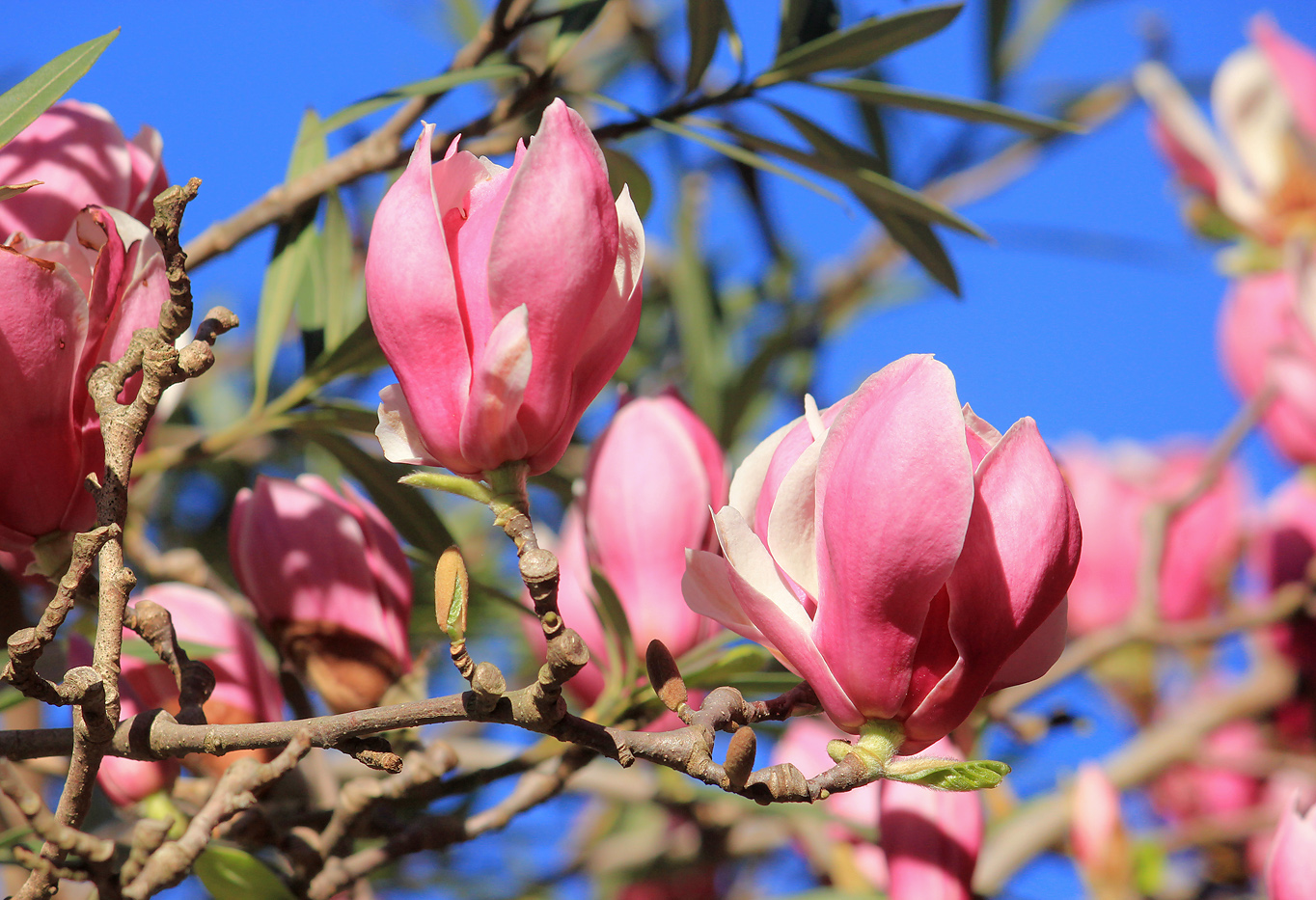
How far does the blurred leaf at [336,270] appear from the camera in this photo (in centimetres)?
78

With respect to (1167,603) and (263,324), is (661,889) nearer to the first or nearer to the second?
(1167,603)

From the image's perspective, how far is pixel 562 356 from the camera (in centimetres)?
46

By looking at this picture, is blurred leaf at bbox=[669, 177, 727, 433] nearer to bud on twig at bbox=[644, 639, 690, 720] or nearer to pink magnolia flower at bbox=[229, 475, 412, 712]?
pink magnolia flower at bbox=[229, 475, 412, 712]

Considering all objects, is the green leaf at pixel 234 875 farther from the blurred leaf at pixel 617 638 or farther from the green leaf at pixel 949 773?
the green leaf at pixel 949 773

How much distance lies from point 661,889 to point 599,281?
1.37 metres

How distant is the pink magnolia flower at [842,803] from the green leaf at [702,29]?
1.67ft

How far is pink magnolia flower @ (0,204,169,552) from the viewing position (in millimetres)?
477

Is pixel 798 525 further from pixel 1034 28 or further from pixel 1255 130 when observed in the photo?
pixel 1255 130

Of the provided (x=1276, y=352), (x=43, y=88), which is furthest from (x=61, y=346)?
(x=1276, y=352)

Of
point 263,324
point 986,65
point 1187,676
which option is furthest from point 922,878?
point 1187,676

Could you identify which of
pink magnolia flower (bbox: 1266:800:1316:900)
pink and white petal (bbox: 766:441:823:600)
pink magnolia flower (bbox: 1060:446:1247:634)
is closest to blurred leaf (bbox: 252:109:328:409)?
pink and white petal (bbox: 766:441:823:600)

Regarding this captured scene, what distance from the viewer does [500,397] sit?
452 mm

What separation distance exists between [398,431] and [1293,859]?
52 centimetres

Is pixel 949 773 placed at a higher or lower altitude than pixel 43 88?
lower
